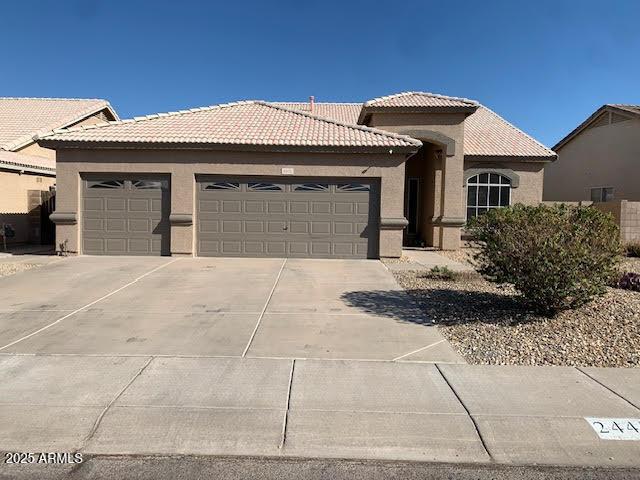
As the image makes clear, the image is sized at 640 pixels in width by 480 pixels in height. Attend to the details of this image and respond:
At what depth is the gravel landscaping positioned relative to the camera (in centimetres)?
615

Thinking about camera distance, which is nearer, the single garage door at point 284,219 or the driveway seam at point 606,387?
the driveway seam at point 606,387

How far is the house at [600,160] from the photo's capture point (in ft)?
75.6

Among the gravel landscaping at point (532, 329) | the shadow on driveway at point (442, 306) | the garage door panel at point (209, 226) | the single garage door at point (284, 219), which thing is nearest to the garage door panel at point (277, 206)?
the single garage door at point (284, 219)

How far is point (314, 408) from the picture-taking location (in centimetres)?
458

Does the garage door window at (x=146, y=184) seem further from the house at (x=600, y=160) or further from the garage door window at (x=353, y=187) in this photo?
the house at (x=600, y=160)

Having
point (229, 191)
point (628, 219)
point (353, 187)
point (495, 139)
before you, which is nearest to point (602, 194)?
point (628, 219)

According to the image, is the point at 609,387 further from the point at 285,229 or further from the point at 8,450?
the point at 285,229

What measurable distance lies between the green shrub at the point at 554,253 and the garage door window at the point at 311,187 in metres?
7.38

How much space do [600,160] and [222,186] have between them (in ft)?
66.6

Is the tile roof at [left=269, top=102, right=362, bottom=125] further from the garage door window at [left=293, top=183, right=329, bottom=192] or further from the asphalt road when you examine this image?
the asphalt road

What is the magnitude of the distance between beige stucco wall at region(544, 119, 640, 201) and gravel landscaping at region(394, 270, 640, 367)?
1623 cm

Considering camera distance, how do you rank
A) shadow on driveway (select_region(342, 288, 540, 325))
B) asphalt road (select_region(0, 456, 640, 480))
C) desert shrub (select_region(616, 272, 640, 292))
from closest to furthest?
1. asphalt road (select_region(0, 456, 640, 480))
2. shadow on driveway (select_region(342, 288, 540, 325))
3. desert shrub (select_region(616, 272, 640, 292))

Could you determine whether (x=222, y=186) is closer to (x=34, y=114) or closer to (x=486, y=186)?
(x=486, y=186)

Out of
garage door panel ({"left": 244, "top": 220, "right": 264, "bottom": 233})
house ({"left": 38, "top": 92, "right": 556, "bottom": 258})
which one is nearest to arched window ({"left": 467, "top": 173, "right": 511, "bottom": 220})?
house ({"left": 38, "top": 92, "right": 556, "bottom": 258})
